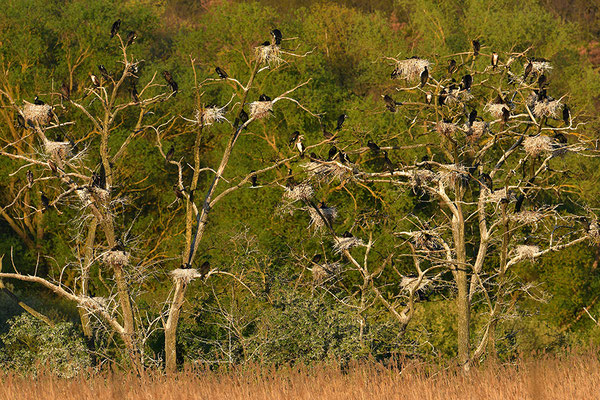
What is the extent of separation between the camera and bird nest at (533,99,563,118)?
1477 centimetres

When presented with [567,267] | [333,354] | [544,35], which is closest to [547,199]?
[567,267]

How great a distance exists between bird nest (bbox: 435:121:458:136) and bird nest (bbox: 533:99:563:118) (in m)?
1.50

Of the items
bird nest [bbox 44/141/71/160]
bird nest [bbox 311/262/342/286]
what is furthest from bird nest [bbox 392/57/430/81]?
bird nest [bbox 44/141/71/160]

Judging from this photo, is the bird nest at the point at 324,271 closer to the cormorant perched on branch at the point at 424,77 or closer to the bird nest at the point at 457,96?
the bird nest at the point at 457,96

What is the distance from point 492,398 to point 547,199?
79.8 ft

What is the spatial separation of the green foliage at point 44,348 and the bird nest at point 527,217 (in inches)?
306

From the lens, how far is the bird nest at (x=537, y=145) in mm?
13938

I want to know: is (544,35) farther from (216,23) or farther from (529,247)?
(529,247)

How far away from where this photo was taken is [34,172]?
105 feet

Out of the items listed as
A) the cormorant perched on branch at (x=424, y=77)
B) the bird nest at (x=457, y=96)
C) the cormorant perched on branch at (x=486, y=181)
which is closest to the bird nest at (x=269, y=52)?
the cormorant perched on branch at (x=424, y=77)

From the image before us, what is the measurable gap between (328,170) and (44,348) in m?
6.50

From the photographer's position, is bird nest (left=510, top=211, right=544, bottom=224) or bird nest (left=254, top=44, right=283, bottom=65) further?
bird nest (left=254, top=44, right=283, bottom=65)

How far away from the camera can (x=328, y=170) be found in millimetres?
14953

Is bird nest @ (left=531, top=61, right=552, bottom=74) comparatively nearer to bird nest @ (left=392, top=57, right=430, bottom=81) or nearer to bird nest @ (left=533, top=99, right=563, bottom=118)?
bird nest @ (left=533, top=99, right=563, bottom=118)
